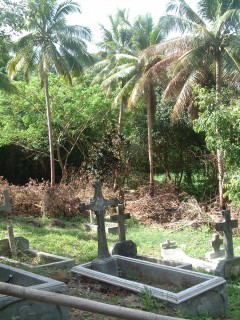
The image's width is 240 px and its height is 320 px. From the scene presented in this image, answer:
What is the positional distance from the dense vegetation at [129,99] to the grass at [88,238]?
2151 mm

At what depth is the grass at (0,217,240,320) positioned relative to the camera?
13.7 metres

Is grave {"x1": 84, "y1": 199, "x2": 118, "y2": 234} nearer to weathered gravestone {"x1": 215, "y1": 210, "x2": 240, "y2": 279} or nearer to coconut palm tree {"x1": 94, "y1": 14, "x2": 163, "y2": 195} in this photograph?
coconut palm tree {"x1": 94, "y1": 14, "x2": 163, "y2": 195}

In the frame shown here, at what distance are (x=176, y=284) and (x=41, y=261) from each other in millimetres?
4300

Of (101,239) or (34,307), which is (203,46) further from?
(34,307)

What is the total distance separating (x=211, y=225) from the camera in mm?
17562

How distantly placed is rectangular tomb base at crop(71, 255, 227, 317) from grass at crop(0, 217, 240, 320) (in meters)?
2.01

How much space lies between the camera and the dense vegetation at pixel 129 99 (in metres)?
19.1

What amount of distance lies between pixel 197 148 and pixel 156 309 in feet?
64.1

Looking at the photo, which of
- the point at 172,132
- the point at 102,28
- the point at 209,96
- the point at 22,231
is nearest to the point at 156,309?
the point at 209,96

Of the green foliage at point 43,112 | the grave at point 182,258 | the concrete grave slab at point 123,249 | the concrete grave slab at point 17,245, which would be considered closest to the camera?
the concrete grave slab at point 123,249

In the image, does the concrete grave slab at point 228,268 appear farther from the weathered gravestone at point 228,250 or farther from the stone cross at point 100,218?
the stone cross at point 100,218

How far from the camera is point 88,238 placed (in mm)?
16266

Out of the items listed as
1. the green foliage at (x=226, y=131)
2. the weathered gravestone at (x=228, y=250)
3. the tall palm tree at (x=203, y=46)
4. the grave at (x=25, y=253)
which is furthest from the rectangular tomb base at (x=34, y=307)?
the tall palm tree at (x=203, y=46)

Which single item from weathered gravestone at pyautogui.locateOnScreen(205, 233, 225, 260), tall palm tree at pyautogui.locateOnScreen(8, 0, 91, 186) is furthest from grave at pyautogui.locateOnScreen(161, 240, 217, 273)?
tall palm tree at pyautogui.locateOnScreen(8, 0, 91, 186)
